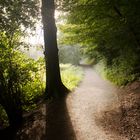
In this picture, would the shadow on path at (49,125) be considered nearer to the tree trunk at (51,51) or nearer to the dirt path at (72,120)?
the dirt path at (72,120)

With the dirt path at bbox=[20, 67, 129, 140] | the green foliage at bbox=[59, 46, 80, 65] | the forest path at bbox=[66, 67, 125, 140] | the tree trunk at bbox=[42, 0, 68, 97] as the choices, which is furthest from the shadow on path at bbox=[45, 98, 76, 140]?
the green foliage at bbox=[59, 46, 80, 65]

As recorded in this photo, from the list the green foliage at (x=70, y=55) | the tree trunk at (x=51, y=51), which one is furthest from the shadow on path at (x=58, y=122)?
the green foliage at (x=70, y=55)

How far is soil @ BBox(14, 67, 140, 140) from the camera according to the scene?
22.8 ft

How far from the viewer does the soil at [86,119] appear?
22.8 ft

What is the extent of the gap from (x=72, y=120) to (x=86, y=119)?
487mm

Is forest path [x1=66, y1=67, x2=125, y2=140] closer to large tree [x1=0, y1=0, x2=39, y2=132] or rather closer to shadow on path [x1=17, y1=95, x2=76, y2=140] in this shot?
shadow on path [x1=17, y1=95, x2=76, y2=140]

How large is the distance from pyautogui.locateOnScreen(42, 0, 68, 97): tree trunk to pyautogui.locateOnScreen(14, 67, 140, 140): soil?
0.85m

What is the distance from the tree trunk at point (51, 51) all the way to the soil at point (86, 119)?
0.85m

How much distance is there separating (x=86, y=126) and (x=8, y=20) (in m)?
5.57

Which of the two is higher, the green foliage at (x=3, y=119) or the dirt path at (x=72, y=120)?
the dirt path at (x=72, y=120)

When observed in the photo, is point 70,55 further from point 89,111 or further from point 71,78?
point 89,111

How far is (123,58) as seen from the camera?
15.5 m

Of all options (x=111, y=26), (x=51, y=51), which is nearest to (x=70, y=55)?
(x=111, y=26)

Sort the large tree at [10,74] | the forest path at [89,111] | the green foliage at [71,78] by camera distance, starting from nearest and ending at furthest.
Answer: the forest path at [89,111], the large tree at [10,74], the green foliage at [71,78]
